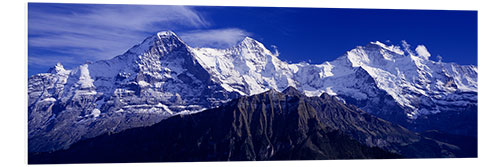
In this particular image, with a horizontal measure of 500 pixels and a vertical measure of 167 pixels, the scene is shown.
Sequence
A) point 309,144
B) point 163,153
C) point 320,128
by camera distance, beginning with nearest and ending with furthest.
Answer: point 163,153 < point 309,144 < point 320,128

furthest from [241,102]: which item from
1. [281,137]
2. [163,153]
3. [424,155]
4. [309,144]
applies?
[424,155]

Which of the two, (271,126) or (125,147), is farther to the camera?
(271,126)

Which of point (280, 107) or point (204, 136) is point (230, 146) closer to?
point (204, 136)

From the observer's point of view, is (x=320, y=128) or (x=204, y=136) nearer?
(x=204, y=136)

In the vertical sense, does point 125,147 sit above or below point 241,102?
below

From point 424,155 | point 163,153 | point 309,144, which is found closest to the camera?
point 163,153

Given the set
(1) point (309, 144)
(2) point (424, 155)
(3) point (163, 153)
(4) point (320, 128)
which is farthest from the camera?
(2) point (424, 155)

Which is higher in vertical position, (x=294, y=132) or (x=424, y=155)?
(x=294, y=132)

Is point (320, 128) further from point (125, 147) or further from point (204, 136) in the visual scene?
point (125, 147)

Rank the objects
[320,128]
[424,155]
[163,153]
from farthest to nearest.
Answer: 1. [424,155]
2. [320,128]
3. [163,153]

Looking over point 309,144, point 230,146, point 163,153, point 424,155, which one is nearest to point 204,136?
point 230,146
